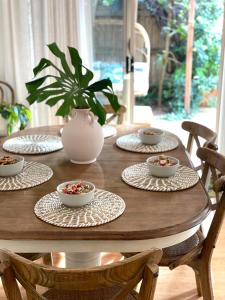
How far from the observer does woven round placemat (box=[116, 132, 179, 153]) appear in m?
1.99

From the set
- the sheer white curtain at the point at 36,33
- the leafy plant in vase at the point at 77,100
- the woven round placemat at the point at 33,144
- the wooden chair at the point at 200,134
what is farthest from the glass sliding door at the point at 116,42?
the leafy plant in vase at the point at 77,100

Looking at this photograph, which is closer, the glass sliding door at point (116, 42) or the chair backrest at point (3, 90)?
the glass sliding door at point (116, 42)

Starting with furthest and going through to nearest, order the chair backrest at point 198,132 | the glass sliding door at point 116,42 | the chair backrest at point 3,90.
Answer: the chair backrest at point 3,90, the glass sliding door at point 116,42, the chair backrest at point 198,132

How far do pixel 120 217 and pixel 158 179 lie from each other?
35 centimetres

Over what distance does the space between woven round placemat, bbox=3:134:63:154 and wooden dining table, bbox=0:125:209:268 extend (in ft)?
1.25

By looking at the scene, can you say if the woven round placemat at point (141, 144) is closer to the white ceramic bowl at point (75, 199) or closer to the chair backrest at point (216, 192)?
the chair backrest at point (216, 192)

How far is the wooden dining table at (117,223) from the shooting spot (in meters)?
1.23

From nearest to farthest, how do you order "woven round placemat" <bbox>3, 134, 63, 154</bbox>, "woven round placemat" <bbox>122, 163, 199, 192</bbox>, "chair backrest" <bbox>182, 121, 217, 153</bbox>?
"woven round placemat" <bbox>122, 163, 199, 192</bbox> → "woven round placemat" <bbox>3, 134, 63, 154</bbox> → "chair backrest" <bbox>182, 121, 217, 153</bbox>

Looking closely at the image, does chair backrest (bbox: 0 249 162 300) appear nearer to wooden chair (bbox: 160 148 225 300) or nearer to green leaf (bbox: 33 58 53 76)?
wooden chair (bbox: 160 148 225 300)

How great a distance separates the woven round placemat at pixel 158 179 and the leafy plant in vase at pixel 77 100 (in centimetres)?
23

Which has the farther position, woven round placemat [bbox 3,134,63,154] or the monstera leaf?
woven round placemat [bbox 3,134,63,154]

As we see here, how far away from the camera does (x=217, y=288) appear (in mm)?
2137

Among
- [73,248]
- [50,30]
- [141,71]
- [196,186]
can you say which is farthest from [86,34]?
[73,248]

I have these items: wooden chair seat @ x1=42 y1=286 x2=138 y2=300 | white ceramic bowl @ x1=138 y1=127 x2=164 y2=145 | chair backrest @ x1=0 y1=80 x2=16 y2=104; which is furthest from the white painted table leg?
chair backrest @ x1=0 y1=80 x2=16 y2=104
